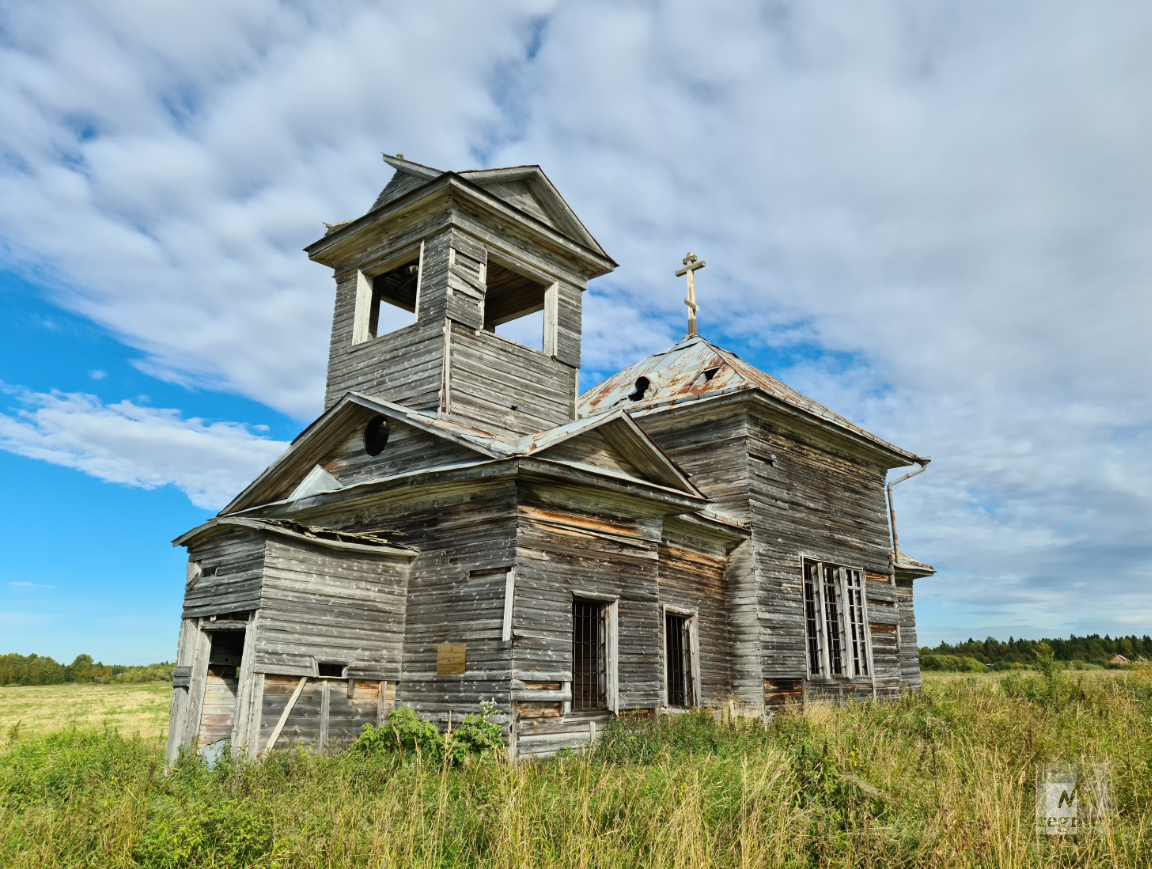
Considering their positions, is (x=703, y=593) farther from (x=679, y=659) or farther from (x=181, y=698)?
(x=181, y=698)

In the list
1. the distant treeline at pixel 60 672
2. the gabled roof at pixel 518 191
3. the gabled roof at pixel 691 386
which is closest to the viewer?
the gabled roof at pixel 518 191

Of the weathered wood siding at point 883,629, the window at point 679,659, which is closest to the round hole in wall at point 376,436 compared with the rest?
the window at point 679,659

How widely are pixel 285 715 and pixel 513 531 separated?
351 cm

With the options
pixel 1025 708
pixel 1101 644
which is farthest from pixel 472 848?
pixel 1101 644

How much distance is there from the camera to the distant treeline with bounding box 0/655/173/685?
63.3 meters

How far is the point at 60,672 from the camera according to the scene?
66.5m

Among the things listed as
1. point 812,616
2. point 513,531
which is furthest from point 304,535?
point 812,616

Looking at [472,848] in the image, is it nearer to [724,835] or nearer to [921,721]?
[724,835]

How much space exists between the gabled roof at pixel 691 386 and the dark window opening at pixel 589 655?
5.44 m

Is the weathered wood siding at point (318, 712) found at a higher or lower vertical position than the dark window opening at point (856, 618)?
lower

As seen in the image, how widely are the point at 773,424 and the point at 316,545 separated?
9.46 m

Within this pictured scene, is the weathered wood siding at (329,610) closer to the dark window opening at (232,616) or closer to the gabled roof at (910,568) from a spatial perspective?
the dark window opening at (232,616)

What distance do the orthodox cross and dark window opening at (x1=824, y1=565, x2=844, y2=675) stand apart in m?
6.67

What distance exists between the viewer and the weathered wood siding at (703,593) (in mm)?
12828
